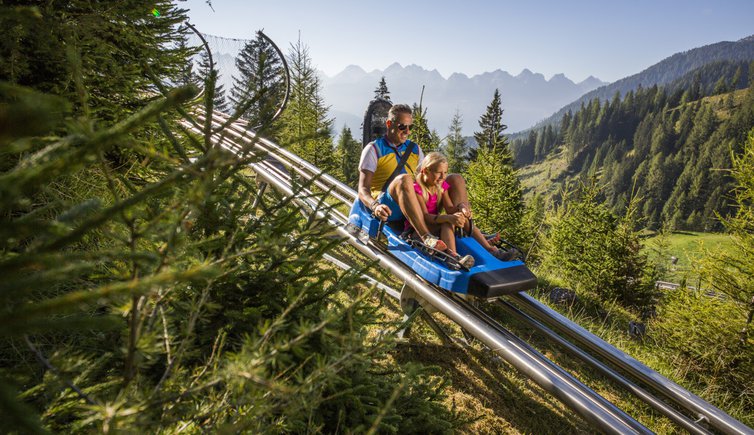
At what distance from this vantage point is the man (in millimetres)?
3367

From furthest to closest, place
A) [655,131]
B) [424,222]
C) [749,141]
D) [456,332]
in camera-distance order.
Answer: [655,131] → [749,141] → [456,332] → [424,222]

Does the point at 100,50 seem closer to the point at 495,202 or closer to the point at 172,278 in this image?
the point at 172,278

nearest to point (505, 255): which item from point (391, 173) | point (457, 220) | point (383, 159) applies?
point (457, 220)

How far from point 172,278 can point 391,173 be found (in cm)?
388

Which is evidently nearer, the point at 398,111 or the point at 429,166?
the point at 429,166

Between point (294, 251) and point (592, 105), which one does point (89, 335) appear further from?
point (592, 105)

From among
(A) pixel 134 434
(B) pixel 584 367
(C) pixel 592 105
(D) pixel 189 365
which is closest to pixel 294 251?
(D) pixel 189 365

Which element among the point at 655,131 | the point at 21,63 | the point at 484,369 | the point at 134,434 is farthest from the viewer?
the point at 655,131

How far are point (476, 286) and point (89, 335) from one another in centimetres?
237

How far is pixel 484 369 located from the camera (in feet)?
10.2

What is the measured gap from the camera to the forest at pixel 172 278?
55 centimetres

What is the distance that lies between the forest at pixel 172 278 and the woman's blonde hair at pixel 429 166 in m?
1.26

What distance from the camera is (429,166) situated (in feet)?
11.4

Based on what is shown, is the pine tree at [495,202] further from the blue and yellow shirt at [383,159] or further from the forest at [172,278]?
the blue and yellow shirt at [383,159]
